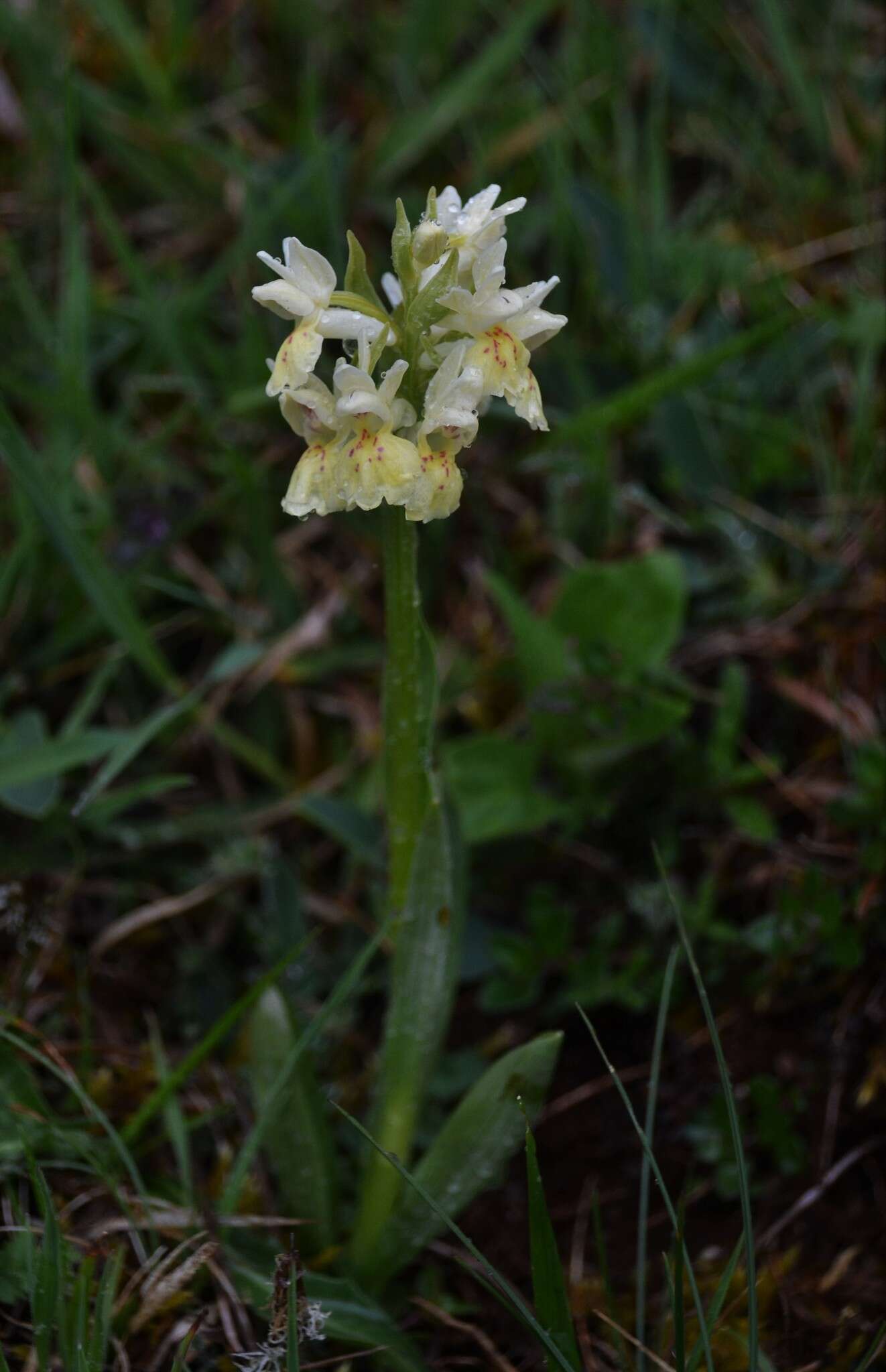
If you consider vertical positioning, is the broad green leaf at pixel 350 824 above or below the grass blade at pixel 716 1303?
above

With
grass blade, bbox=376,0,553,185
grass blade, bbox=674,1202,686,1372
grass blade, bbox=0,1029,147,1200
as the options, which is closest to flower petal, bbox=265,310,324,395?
grass blade, bbox=0,1029,147,1200

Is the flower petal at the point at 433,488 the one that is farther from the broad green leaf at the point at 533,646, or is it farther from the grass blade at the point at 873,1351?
the grass blade at the point at 873,1351

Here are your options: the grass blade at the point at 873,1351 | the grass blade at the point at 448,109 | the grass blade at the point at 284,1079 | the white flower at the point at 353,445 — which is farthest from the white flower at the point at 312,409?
the grass blade at the point at 448,109

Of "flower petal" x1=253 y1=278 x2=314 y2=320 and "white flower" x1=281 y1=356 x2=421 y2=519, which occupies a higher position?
"flower petal" x1=253 y1=278 x2=314 y2=320

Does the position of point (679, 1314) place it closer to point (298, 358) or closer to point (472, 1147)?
point (472, 1147)

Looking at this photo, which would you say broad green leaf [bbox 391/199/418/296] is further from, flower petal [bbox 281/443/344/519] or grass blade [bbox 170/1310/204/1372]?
grass blade [bbox 170/1310/204/1372]

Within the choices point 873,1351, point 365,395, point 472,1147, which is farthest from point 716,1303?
point 365,395

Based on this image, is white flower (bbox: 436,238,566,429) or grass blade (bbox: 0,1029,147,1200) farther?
grass blade (bbox: 0,1029,147,1200)
